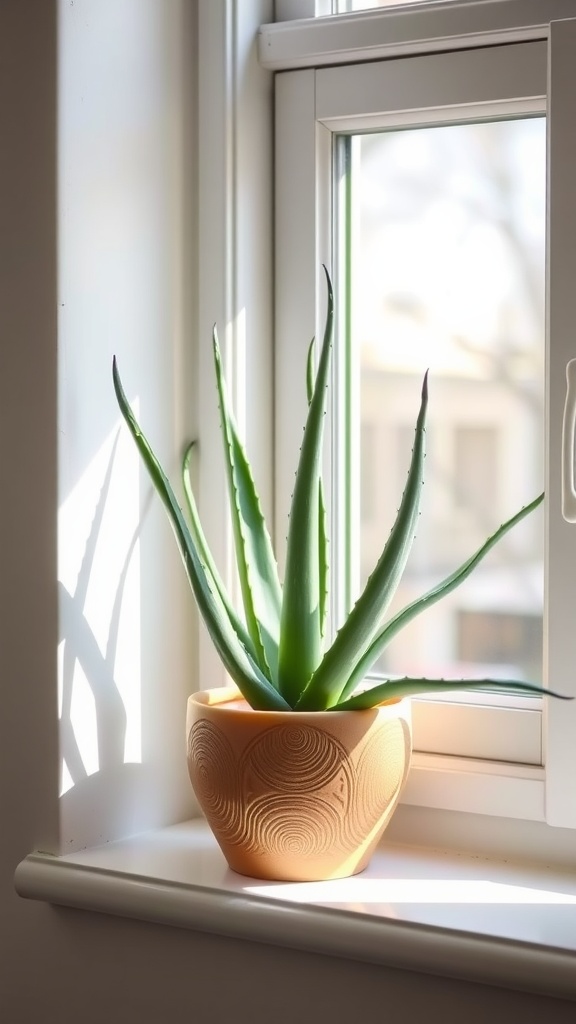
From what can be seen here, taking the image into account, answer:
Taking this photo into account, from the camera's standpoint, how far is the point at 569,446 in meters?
1.11

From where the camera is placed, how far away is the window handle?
43.3 inches

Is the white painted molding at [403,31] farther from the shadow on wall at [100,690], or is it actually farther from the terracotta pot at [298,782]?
the terracotta pot at [298,782]

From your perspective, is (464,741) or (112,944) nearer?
(112,944)

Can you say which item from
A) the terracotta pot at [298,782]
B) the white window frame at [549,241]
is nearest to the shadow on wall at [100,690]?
the terracotta pot at [298,782]

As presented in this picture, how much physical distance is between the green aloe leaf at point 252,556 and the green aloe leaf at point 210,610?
56mm

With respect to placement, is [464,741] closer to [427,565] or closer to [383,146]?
[427,565]

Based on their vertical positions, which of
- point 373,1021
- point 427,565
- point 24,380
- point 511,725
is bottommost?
point 373,1021

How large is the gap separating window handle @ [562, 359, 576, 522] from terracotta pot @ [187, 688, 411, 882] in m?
0.24

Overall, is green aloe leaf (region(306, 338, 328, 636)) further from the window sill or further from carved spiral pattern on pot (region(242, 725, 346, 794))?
the window sill

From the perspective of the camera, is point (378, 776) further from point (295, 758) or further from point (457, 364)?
point (457, 364)

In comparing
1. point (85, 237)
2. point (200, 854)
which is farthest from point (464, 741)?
point (85, 237)

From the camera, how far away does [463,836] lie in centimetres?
122

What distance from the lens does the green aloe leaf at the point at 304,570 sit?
1069 mm

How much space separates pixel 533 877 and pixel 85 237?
0.77 metres
